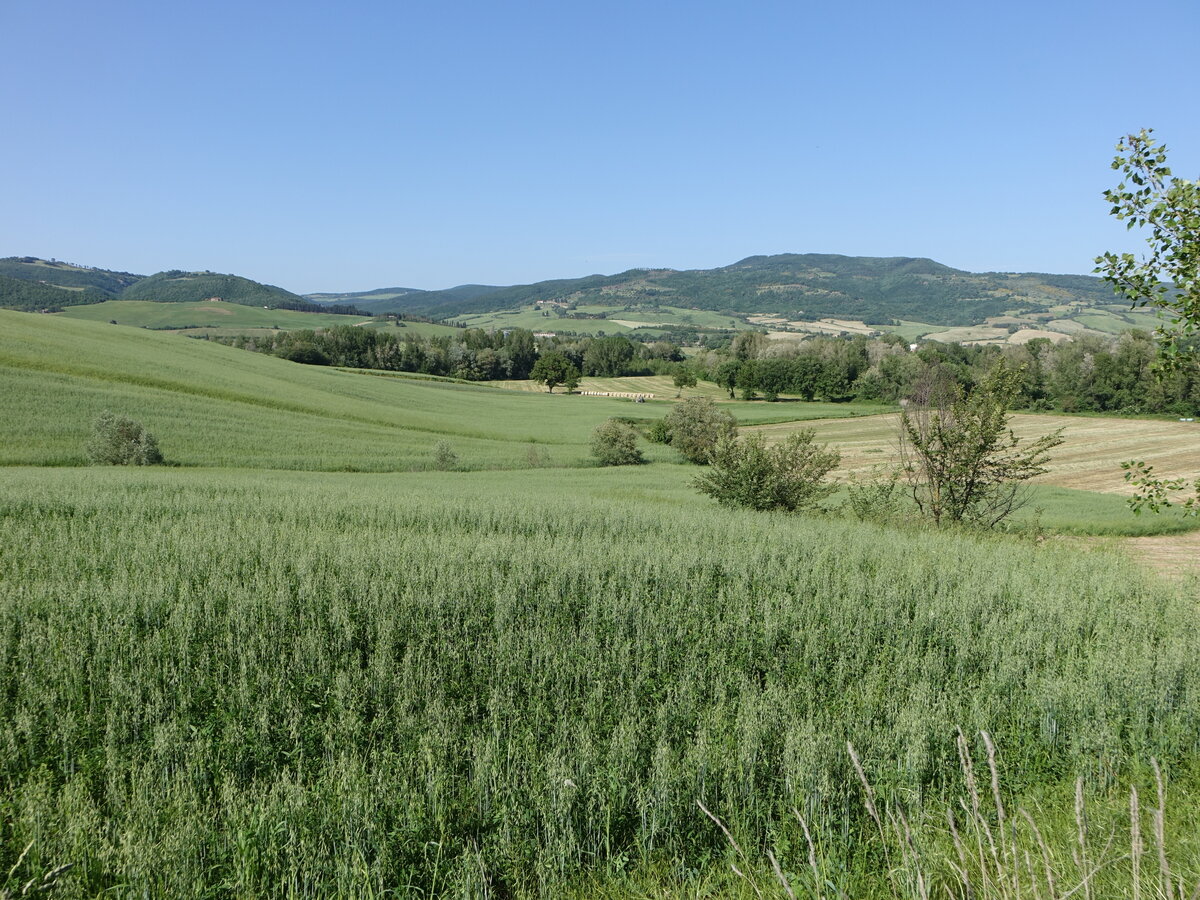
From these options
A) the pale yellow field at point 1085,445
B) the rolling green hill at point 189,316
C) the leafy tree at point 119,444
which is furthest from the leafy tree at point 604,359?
the leafy tree at point 119,444

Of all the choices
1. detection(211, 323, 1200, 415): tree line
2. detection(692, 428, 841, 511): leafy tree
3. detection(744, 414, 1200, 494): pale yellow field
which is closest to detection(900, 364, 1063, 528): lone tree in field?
detection(692, 428, 841, 511): leafy tree

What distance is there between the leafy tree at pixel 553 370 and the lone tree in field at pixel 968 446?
7788 centimetres

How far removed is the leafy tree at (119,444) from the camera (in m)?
29.2

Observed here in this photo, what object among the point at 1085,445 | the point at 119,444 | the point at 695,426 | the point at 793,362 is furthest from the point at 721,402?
the point at 119,444

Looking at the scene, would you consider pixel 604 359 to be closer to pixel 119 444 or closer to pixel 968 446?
pixel 119 444

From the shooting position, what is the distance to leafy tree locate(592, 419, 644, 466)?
42.6m

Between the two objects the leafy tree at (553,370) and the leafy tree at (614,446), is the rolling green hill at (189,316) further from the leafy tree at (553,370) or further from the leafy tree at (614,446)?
the leafy tree at (614,446)

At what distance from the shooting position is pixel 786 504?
19.3m

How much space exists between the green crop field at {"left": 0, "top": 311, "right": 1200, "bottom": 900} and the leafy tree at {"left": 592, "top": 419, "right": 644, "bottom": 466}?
2955cm

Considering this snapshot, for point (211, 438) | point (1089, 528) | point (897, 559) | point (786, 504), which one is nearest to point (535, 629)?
point (897, 559)

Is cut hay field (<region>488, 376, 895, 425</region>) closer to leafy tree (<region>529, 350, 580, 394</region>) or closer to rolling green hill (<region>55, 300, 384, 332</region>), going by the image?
leafy tree (<region>529, 350, 580, 394</region>)

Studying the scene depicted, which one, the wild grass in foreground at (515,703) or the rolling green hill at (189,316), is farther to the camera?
the rolling green hill at (189,316)

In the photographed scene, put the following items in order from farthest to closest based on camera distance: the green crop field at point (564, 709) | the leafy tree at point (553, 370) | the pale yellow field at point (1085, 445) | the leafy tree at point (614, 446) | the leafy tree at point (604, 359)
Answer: the leafy tree at point (604, 359) → the leafy tree at point (553, 370) → the leafy tree at point (614, 446) → the pale yellow field at point (1085, 445) → the green crop field at point (564, 709)

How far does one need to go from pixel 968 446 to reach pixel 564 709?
13.4m
